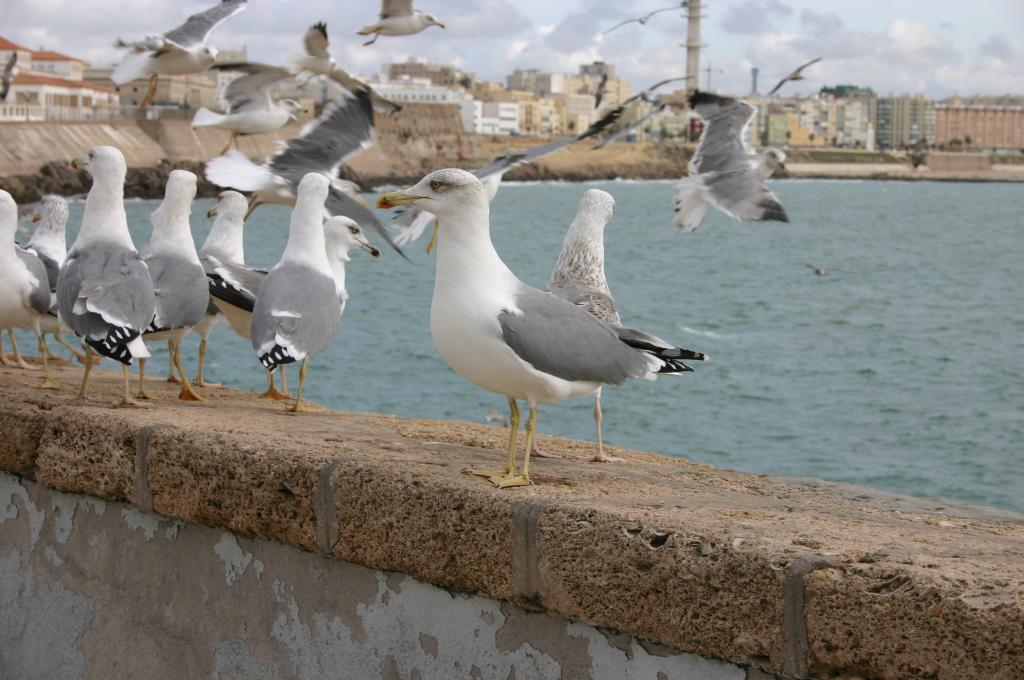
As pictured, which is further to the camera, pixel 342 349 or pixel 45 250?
pixel 342 349

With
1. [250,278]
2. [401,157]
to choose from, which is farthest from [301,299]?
[401,157]

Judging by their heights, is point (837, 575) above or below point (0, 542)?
above

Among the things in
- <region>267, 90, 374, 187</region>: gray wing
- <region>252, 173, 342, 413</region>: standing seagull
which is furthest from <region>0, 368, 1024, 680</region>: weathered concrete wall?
<region>267, 90, 374, 187</region>: gray wing

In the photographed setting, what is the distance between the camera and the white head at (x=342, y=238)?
6.20 metres

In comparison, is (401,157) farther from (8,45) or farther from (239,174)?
(239,174)

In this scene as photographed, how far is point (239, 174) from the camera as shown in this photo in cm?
652

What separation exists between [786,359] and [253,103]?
1512cm

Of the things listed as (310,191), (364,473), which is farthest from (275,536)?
(310,191)

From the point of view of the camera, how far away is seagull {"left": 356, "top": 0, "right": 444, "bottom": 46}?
9133 millimetres

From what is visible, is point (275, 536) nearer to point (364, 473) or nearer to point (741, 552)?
point (364, 473)

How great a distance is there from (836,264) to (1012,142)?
552 feet

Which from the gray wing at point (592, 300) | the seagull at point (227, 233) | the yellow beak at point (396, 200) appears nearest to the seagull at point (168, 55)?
the seagull at point (227, 233)

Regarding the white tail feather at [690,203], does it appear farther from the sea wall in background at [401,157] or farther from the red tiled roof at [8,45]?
the red tiled roof at [8,45]

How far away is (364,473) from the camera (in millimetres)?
3260
